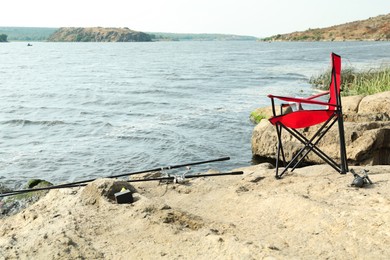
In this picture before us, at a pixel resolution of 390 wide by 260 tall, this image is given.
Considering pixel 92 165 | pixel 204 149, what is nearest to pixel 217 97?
pixel 204 149

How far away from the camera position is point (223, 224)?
5215mm

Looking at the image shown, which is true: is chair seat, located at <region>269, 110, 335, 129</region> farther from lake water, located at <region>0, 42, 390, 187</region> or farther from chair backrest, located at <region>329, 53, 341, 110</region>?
lake water, located at <region>0, 42, 390, 187</region>

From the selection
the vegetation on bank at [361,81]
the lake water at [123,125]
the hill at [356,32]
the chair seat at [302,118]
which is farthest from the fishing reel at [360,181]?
the hill at [356,32]

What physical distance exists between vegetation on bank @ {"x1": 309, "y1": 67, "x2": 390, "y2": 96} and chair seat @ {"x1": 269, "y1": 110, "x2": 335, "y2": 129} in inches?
401

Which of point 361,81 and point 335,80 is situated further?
point 361,81

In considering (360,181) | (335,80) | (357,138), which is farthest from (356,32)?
(360,181)

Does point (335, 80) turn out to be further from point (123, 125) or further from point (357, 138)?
point (123, 125)

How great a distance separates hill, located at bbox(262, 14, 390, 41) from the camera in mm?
119412

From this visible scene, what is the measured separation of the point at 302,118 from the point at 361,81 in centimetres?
1395

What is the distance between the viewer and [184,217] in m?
5.46

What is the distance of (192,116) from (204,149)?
5.84m

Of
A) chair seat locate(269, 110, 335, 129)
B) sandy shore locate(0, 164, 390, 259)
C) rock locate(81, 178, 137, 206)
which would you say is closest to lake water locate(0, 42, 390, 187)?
chair seat locate(269, 110, 335, 129)

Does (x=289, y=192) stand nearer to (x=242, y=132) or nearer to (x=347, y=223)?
(x=347, y=223)

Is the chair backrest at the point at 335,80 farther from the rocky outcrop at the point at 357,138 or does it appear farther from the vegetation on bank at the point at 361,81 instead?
the vegetation on bank at the point at 361,81
